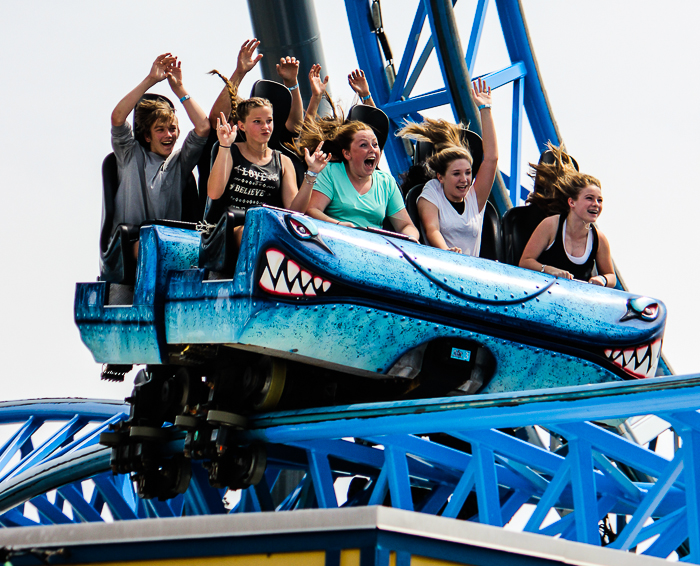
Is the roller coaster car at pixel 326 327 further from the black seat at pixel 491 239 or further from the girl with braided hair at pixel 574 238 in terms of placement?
the black seat at pixel 491 239

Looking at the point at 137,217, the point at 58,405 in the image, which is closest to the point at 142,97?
the point at 137,217

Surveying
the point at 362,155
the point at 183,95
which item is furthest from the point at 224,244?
the point at 183,95

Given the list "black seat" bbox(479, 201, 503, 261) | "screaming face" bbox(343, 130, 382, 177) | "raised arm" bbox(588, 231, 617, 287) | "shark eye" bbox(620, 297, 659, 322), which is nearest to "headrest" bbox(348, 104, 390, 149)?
"screaming face" bbox(343, 130, 382, 177)

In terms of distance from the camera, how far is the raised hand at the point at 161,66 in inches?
163

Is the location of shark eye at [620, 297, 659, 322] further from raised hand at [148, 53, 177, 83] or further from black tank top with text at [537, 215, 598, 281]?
raised hand at [148, 53, 177, 83]

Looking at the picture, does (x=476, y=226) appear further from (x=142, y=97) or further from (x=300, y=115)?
(x=142, y=97)

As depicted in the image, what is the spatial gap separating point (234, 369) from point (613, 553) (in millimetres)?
2445

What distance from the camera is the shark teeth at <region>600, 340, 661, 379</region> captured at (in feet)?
12.7

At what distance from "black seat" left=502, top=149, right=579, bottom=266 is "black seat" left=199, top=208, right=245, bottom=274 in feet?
5.19

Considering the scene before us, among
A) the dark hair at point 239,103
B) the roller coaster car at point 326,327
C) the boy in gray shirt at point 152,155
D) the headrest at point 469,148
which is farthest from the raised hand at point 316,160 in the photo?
the headrest at point 469,148

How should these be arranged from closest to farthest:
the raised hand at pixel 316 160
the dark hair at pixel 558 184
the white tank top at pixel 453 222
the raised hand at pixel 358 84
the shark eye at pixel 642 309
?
the raised hand at pixel 316 160 → the shark eye at pixel 642 309 → the white tank top at pixel 453 222 → the dark hair at pixel 558 184 → the raised hand at pixel 358 84

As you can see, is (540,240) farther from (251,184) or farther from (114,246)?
(114,246)

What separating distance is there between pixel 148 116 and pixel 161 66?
0.80 ft

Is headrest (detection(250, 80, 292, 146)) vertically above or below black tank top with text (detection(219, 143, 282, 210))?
above
